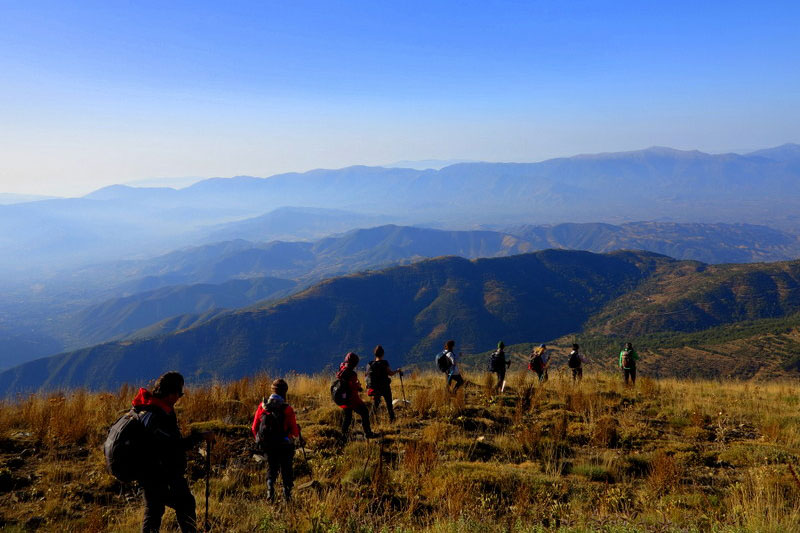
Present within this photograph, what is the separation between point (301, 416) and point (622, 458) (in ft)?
20.8

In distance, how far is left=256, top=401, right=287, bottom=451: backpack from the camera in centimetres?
499

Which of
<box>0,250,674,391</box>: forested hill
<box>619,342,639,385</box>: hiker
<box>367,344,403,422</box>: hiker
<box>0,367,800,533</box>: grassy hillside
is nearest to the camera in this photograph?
<box>0,367,800,533</box>: grassy hillside

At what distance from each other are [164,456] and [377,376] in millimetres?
5020

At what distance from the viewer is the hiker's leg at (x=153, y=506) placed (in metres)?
3.80

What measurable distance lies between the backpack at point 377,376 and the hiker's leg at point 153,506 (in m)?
4.72

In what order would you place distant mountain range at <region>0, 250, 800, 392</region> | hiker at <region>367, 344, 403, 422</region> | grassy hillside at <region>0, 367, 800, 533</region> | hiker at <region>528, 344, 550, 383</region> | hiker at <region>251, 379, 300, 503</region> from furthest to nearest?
distant mountain range at <region>0, 250, 800, 392</region>
hiker at <region>528, 344, 550, 383</region>
hiker at <region>367, 344, 403, 422</region>
hiker at <region>251, 379, 300, 503</region>
grassy hillside at <region>0, 367, 800, 533</region>

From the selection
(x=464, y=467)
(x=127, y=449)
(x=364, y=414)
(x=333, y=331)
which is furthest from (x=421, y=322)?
(x=127, y=449)

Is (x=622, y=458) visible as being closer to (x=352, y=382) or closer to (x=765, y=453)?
(x=765, y=453)

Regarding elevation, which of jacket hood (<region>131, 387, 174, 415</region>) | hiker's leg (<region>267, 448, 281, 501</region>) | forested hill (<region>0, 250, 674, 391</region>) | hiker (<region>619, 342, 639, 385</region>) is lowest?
forested hill (<region>0, 250, 674, 391</region>)

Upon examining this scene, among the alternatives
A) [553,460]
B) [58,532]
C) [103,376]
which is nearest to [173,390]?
[58,532]

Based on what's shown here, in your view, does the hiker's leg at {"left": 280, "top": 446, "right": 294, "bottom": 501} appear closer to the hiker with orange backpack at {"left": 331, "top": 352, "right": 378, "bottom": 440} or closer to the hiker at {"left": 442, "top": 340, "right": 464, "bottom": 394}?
the hiker with orange backpack at {"left": 331, "top": 352, "right": 378, "bottom": 440}

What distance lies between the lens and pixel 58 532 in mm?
4414

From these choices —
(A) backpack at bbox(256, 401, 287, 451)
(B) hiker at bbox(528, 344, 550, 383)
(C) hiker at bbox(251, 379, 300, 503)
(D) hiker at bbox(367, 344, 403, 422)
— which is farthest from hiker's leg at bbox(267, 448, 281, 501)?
(B) hiker at bbox(528, 344, 550, 383)

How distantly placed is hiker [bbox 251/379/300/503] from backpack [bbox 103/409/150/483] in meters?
1.54
